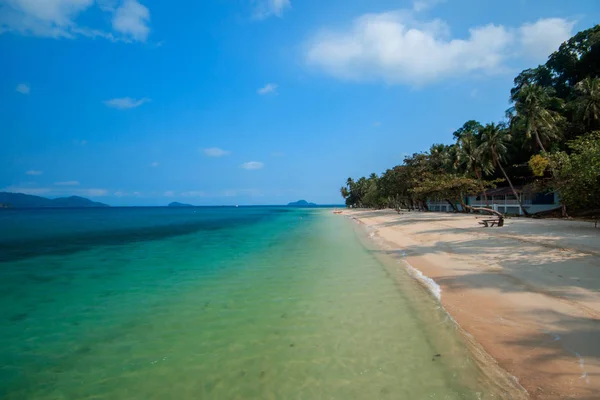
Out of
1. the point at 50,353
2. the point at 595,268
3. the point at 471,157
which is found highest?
the point at 471,157

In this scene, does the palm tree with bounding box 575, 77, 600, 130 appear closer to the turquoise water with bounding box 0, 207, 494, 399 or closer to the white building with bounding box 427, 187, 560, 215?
the white building with bounding box 427, 187, 560, 215

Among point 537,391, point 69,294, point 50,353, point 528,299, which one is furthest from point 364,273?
point 69,294

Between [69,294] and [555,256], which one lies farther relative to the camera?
[555,256]

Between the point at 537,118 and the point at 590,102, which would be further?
the point at 537,118

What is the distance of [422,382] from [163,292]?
8.11 metres

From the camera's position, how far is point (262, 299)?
856 centimetres

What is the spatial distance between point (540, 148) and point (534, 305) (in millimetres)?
41003

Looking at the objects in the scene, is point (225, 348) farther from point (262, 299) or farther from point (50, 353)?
point (50, 353)

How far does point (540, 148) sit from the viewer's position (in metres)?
37.9

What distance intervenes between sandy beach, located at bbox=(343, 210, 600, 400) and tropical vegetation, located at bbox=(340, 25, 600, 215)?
729 cm

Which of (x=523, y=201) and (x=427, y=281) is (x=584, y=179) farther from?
(x=523, y=201)

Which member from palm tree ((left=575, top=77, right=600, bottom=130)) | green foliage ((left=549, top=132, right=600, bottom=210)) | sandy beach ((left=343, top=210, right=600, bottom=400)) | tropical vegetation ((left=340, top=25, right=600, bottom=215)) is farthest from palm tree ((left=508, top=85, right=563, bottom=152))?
sandy beach ((left=343, top=210, right=600, bottom=400))

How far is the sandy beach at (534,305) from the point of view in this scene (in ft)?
13.8

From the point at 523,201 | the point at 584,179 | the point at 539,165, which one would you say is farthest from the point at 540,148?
the point at 584,179
